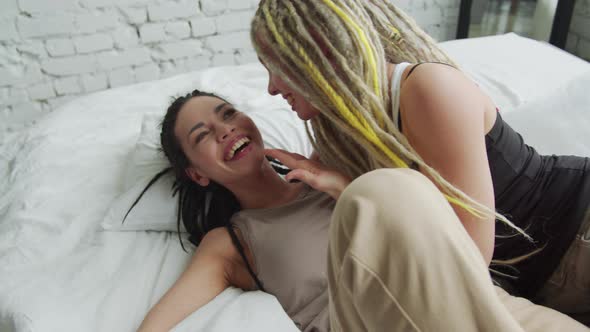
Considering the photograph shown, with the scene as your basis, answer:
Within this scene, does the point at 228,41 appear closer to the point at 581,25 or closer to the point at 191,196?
the point at 191,196

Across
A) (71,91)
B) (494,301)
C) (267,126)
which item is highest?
(494,301)

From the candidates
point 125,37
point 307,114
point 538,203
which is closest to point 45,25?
point 125,37

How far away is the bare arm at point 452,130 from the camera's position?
0.67m

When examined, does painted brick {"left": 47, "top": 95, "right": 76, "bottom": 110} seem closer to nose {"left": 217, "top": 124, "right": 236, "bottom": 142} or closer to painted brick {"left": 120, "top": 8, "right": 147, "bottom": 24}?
painted brick {"left": 120, "top": 8, "right": 147, "bottom": 24}

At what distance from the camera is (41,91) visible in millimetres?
1713

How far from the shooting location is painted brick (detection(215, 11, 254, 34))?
1892 mm

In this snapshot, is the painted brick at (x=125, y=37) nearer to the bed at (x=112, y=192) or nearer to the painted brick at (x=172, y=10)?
the painted brick at (x=172, y=10)

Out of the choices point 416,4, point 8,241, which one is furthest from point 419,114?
point 416,4

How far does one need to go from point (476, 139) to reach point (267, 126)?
635 mm

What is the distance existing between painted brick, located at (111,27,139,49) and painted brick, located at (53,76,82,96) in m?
0.21

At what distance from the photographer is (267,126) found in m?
1.21

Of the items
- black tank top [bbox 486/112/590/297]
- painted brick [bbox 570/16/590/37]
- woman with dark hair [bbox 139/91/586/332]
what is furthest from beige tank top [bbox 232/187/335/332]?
painted brick [bbox 570/16/590/37]

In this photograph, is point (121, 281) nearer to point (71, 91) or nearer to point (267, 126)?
point (267, 126)

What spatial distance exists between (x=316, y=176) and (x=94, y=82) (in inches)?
52.7
